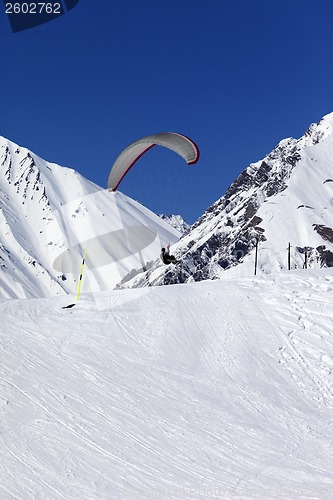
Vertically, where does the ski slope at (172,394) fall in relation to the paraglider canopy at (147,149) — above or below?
below

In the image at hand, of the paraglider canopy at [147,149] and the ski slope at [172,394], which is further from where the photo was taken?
the paraglider canopy at [147,149]

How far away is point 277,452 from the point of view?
1905 centimetres

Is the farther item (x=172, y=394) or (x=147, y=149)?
(x=147, y=149)

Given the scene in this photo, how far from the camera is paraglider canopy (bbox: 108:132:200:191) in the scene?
1101 inches

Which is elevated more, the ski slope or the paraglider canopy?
the paraglider canopy

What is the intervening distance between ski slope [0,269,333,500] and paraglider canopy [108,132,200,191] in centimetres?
717

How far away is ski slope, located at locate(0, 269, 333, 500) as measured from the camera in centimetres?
1684

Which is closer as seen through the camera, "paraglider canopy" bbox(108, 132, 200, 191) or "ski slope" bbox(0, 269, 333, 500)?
"ski slope" bbox(0, 269, 333, 500)

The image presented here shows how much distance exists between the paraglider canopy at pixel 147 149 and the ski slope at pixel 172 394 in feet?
23.5

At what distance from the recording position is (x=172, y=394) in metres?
22.9

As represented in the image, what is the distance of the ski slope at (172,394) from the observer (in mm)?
16844

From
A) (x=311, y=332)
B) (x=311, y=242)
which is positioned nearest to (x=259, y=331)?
(x=311, y=332)

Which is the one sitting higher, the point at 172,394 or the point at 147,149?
the point at 147,149

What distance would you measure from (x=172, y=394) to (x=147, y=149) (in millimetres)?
13115
